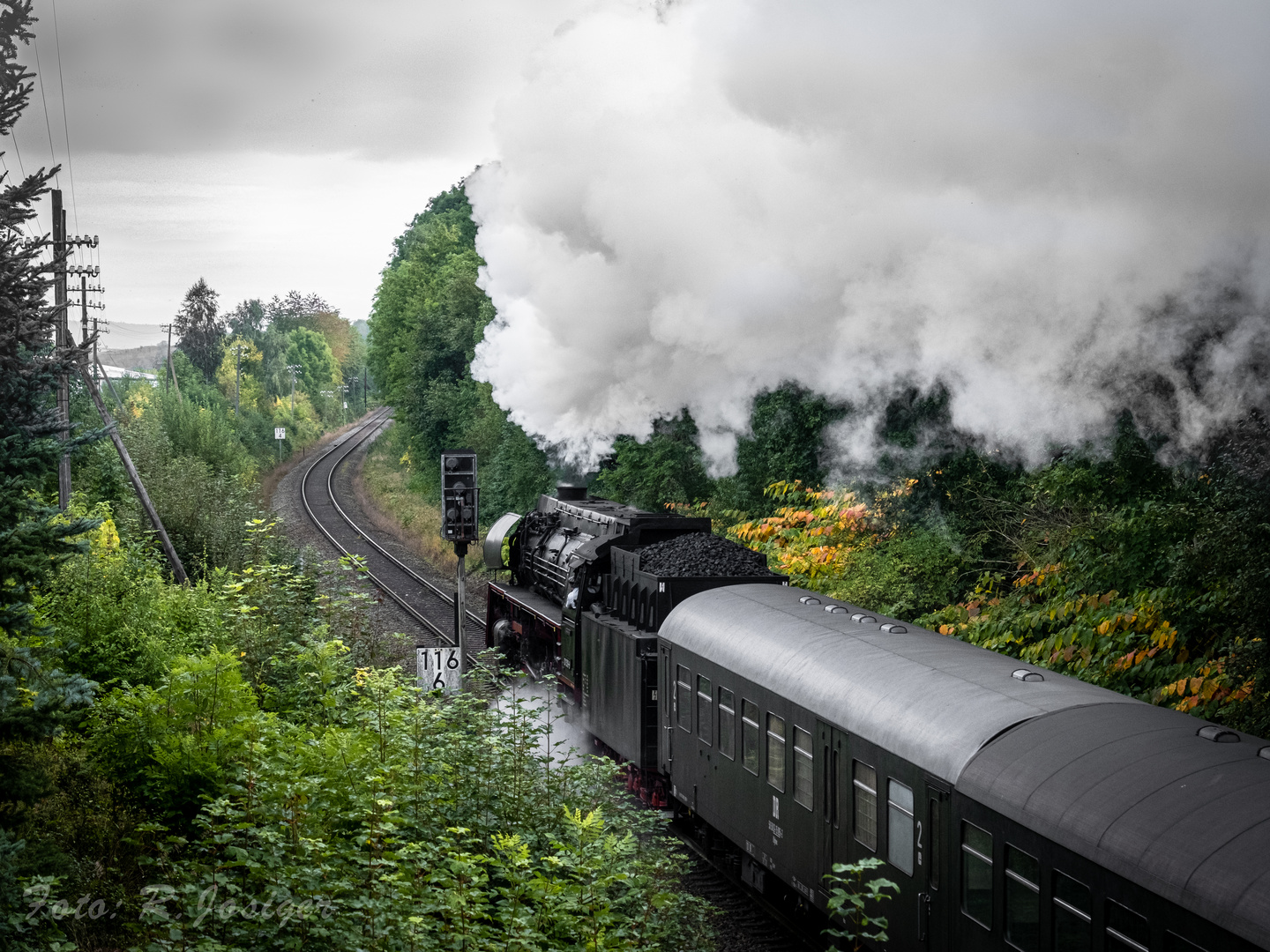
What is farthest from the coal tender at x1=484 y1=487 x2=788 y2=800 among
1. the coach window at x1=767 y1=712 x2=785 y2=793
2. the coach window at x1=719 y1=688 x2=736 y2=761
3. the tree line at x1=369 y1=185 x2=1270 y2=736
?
the tree line at x1=369 y1=185 x2=1270 y2=736

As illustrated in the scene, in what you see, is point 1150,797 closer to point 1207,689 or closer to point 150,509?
point 1207,689

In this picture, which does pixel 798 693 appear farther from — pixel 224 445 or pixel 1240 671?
pixel 224 445

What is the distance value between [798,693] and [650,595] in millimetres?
3889

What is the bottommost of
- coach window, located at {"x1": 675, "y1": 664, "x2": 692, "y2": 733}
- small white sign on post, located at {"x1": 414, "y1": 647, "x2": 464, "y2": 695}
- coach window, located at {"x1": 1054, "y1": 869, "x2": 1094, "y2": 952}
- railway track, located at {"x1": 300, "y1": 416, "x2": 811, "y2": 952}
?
railway track, located at {"x1": 300, "y1": 416, "x2": 811, "y2": 952}

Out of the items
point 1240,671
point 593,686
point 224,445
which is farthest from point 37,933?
point 224,445

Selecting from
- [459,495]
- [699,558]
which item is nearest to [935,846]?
[699,558]

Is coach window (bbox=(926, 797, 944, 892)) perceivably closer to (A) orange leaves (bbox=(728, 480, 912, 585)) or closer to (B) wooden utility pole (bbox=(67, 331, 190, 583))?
(A) orange leaves (bbox=(728, 480, 912, 585))

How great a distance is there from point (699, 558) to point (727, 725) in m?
3.16

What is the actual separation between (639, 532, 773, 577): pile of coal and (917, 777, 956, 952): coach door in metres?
5.68

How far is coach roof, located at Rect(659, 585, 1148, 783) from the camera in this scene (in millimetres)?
7020

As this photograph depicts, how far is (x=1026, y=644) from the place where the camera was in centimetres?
1447

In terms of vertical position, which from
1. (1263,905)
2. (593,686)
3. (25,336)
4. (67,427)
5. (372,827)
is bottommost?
(593,686)

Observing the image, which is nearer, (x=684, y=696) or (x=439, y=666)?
(x=684, y=696)

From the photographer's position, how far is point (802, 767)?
8.70 metres
